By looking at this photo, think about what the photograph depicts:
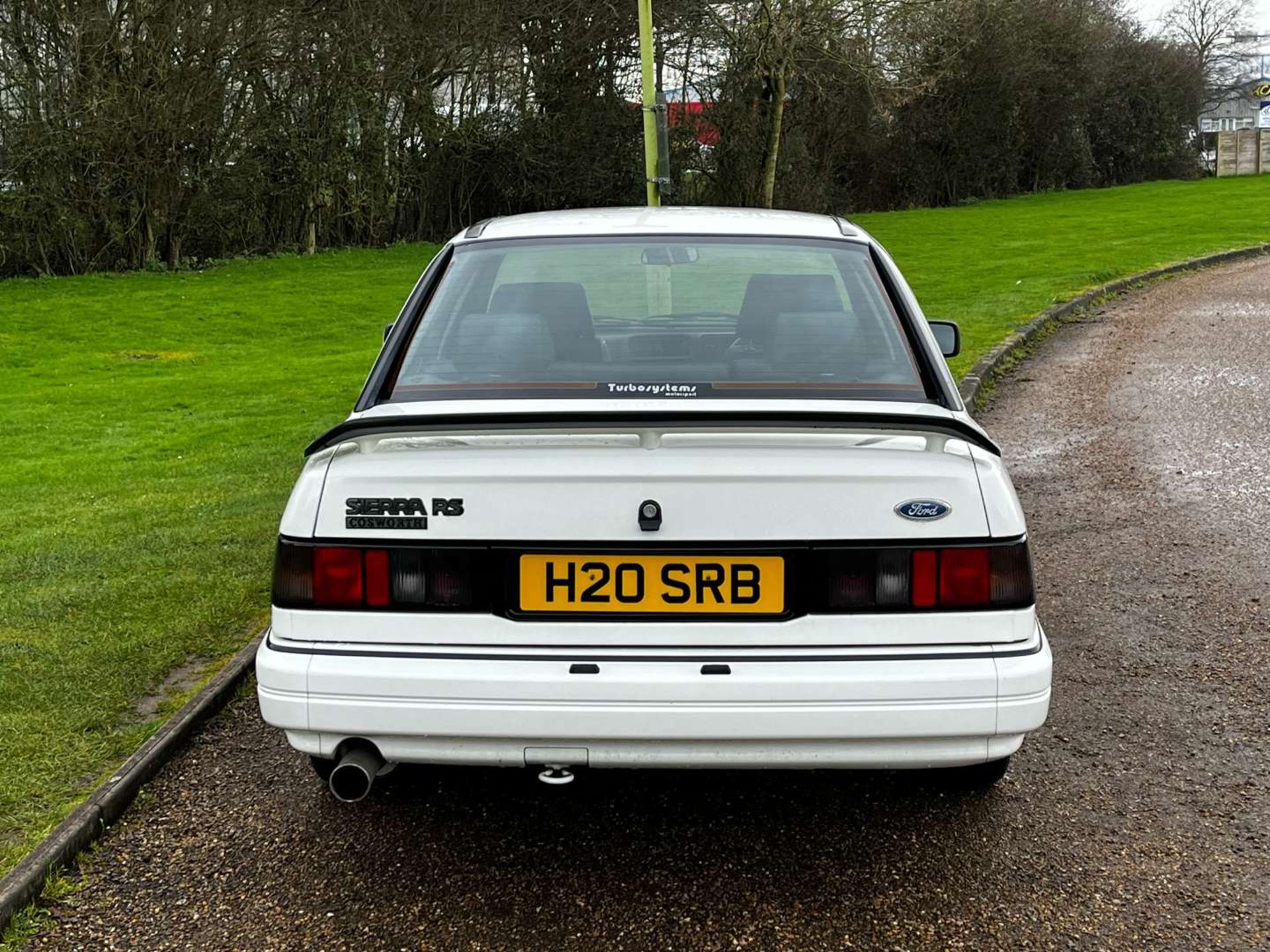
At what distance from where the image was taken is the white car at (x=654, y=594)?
2.79m

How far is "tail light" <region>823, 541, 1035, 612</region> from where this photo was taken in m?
2.84

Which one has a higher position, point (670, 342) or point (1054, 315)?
point (670, 342)

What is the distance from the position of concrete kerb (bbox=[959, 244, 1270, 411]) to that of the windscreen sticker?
119 inches

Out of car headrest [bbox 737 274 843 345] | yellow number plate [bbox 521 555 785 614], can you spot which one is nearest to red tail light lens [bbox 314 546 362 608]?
yellow number plate [bbox 521 555 785 614]

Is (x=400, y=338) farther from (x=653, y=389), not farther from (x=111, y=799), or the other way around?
(x=111, y=799)

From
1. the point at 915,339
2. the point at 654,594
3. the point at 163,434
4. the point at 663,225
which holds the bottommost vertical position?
the point at 163,434

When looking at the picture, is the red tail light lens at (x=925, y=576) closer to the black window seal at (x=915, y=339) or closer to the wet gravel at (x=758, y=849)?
the black window seal at (x=915, y=339)

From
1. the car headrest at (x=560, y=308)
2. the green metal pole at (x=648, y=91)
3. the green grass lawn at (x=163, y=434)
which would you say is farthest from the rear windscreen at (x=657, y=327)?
the green metal pole at (x=648, y=91)

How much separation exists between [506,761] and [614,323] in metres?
1.72

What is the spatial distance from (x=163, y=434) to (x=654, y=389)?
7.14 metres

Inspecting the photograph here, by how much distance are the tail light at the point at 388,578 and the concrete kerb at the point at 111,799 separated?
3.21 ft

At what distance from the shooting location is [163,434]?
952cm

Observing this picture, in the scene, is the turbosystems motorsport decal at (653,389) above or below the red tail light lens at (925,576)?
above

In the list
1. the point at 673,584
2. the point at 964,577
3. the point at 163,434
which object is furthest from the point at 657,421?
the point at 163,434
